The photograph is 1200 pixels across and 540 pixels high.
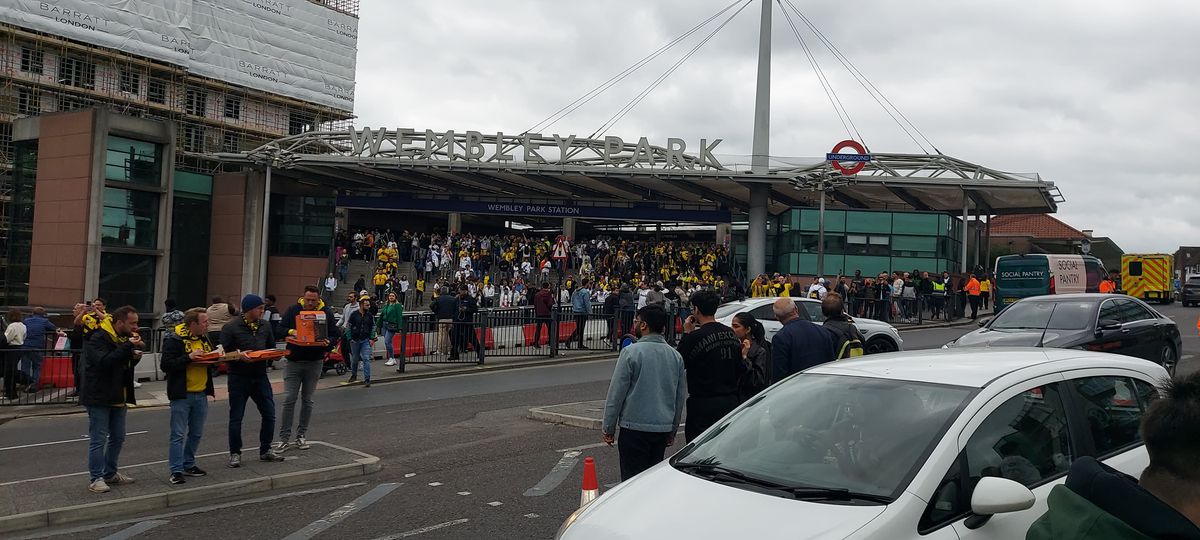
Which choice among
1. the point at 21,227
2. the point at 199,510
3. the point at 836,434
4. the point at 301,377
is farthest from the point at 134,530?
the point at 21,227

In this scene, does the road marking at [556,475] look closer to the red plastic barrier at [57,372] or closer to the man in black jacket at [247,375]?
the man in black jacket at [247,375]

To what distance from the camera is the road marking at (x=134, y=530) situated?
274 inches

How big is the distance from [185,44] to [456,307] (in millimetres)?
38577

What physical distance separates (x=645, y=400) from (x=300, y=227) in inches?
1539

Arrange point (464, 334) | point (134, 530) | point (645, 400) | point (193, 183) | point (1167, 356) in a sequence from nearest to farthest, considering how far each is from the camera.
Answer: point (645, 400)
point (134, 530)
point (1167, 356)
point (464, 334)
point (193, 183)

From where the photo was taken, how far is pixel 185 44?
164ft

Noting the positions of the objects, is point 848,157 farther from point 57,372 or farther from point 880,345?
point 57,372

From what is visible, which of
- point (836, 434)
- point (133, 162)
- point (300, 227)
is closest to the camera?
point (836, 434)

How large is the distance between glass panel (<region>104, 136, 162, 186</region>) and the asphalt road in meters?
22.0

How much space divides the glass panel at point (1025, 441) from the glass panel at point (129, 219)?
35.0m

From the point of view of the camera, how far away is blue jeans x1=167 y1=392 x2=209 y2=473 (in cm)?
828

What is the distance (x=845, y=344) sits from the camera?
824cm

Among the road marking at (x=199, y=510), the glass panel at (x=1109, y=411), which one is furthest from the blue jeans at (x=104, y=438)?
the glass panel at (x=1109, y=411)

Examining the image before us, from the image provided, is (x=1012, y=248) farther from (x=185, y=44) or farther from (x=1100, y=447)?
(x=1100, y=447)
